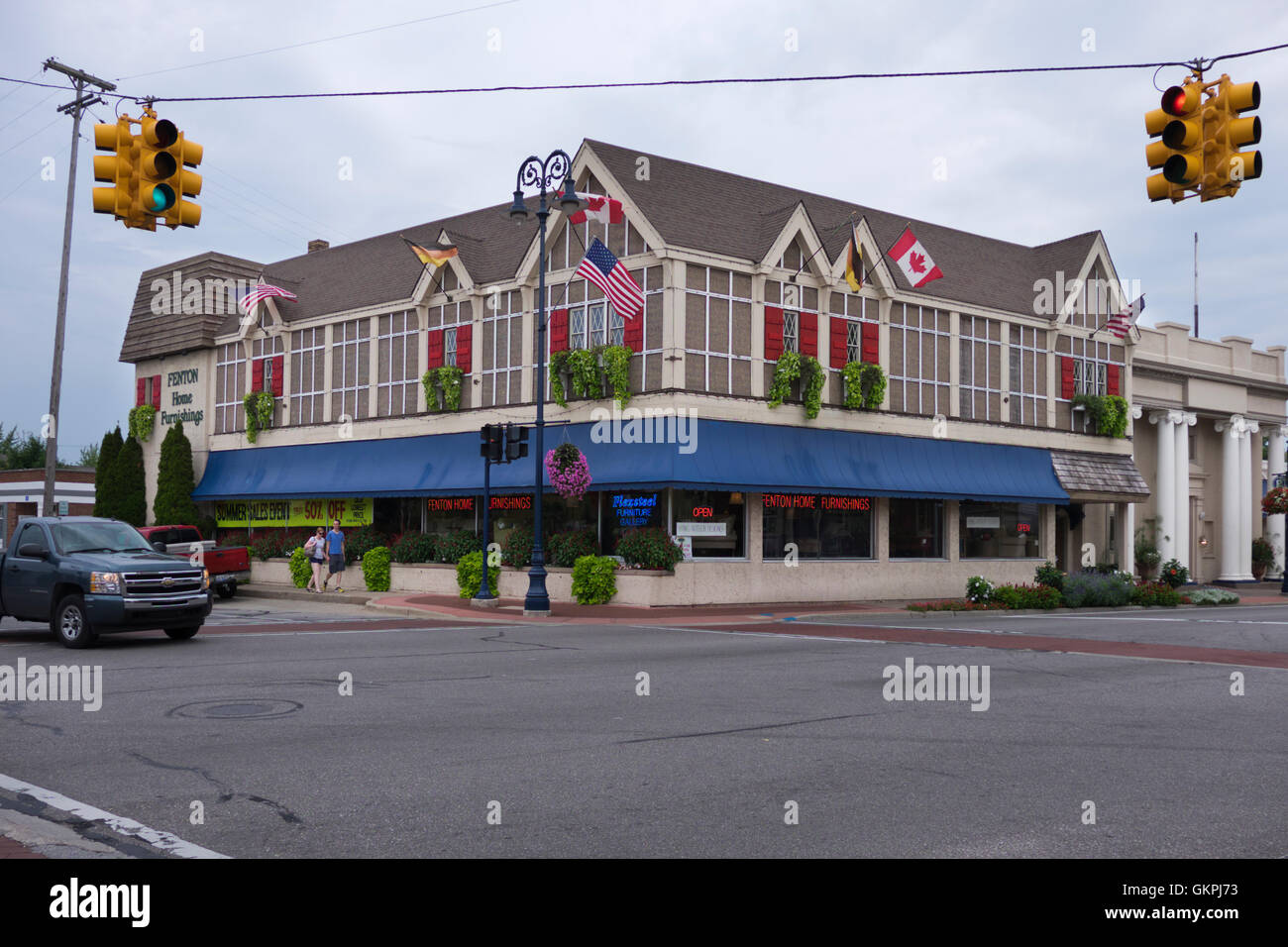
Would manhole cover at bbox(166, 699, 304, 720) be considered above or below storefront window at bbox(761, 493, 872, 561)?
below

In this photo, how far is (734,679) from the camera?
13164 millimetres

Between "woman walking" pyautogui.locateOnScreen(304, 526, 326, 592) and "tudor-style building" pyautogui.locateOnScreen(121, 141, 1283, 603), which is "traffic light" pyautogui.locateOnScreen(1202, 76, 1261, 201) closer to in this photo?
"tudor-style building" pyautogui.locateOnScreen(121, 141, 1283, 603)

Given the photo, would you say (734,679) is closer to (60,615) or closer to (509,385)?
(60,615)

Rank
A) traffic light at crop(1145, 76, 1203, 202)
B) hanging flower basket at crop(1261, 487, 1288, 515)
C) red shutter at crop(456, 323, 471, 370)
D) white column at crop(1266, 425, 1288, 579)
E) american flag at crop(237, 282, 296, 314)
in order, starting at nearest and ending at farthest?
traffic light at crop(1145, 76, 1203, 202), red shutter at crop(456, 323, 471, 370), american flag at crop(237, 282, 296, 314), hanging flower basket at crop(1261, 487, 1288, 515), white column at crop(1266, 425, 1288, 579)

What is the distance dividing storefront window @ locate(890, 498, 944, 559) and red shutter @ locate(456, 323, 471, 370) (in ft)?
42.5

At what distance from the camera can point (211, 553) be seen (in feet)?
100.0

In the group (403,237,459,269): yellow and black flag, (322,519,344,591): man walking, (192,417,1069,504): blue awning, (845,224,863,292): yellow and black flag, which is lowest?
(322,519,344,591): man walking

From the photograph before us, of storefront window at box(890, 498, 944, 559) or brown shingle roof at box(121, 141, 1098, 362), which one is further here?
storefront window at box(890, 498, 944, 559)

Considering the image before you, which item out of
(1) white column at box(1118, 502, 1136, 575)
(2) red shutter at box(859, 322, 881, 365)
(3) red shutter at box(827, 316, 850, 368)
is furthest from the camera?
(1) white column at box(1118, 502, 1136, 575)

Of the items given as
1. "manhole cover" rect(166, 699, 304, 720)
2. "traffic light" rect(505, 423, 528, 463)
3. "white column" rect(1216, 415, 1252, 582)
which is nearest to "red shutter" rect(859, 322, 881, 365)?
"traffic light" rect(505, 423, 528, 463)

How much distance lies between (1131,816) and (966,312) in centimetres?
2956

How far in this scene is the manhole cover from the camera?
33.1 feet

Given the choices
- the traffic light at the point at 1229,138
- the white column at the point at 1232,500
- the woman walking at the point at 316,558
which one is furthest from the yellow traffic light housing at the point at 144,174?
the white column at the point at 1232,500
